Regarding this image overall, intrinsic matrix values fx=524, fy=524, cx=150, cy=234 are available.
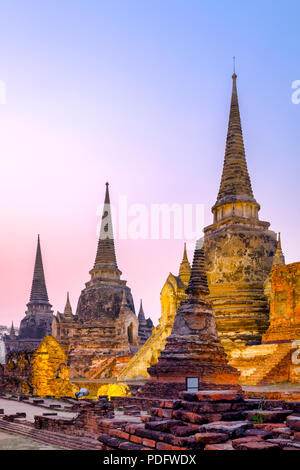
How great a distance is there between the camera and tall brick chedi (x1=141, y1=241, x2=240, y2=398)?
1579cm

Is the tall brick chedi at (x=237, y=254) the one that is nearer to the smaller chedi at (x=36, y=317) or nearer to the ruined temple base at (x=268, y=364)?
the ruined temple base at (x=268, y=364)

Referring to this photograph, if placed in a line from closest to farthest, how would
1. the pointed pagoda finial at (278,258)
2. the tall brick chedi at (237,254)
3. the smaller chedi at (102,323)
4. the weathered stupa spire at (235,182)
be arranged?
the tall brick chedi at (237,254), the pointed pagoda finial at (278,258), the weathered stupa spire at (235,182), the smaller chedi at (102,323)

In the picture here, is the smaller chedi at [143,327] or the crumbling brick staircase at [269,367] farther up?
the smaller chedi at [143,327]

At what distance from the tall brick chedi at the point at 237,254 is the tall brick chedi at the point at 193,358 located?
568 cm

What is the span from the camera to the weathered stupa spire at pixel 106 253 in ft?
130

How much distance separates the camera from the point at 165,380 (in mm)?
16109

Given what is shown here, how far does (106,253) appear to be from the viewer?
40.1 m

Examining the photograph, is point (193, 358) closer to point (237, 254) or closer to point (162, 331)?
point (162, 331)

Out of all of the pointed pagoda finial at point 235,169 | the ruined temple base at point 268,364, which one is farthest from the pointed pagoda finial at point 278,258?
the ruined temple base at point 268,364

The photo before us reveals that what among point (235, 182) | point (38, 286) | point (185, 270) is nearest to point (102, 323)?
point (185, 270)

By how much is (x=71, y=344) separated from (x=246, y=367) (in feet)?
63.1

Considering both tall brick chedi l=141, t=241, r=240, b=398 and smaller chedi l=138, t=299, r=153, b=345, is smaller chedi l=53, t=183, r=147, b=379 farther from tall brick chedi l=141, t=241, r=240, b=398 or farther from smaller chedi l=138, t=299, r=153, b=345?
tall brick chedi l=141, t=241, r=240, b=398

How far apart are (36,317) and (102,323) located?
16742 millimetres

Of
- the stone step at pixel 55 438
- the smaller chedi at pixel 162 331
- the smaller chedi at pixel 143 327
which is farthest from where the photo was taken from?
the smaller chedi at pixel 143 327
